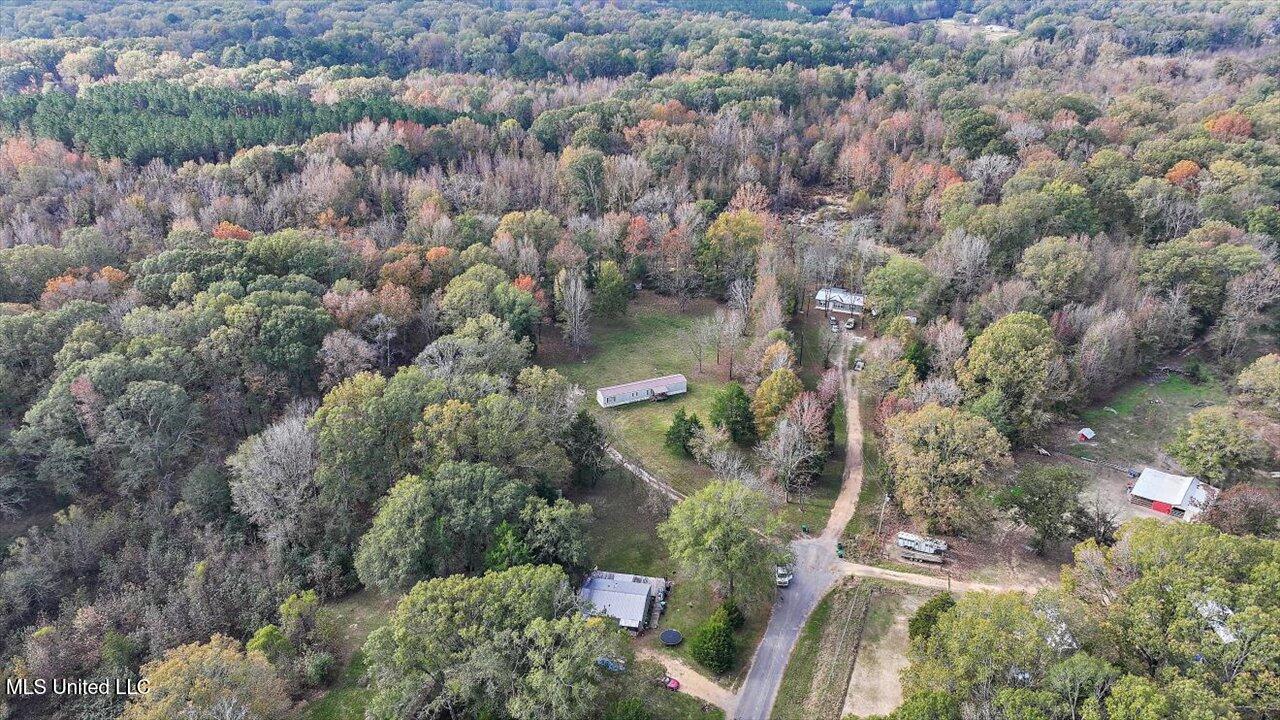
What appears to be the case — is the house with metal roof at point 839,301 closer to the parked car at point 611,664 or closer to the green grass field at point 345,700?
the parked car at point 611,664

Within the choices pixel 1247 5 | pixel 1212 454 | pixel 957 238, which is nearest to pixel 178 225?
pixel 957 238

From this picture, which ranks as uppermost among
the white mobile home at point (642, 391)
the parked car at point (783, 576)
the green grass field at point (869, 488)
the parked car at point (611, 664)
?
the parked car at point (611, 664)

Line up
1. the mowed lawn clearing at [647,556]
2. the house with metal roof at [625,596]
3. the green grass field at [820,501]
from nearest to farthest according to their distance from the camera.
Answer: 1. the mowed lawn clearing at [647,556]
2. the house with metal roof at [625,596]
3. the green grass field at [820,501]

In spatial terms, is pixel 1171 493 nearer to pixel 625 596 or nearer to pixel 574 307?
pixel 625 596

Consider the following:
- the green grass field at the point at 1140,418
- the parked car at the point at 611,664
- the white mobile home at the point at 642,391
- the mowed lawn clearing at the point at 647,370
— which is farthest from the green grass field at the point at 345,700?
the green grass field at the point at 1140,418

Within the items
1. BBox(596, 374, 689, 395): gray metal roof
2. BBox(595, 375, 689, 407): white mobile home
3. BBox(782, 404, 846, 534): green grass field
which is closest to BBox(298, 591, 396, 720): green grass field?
BBox(595, 375, 689, 407): white mobile home

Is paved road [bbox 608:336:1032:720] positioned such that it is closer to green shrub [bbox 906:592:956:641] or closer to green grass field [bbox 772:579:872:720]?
green grass field [bbox 772:579:872:720]
